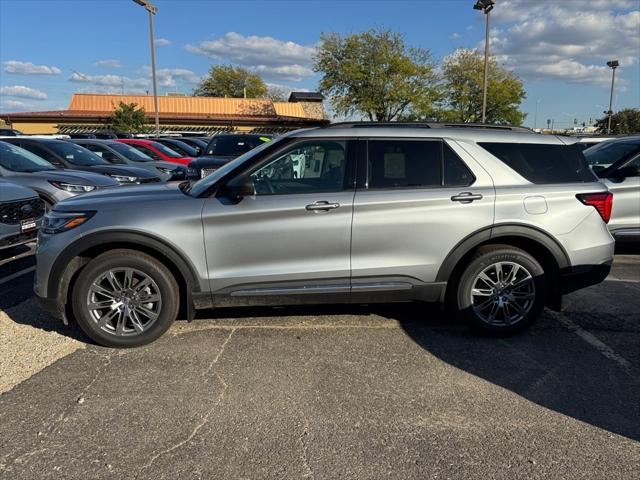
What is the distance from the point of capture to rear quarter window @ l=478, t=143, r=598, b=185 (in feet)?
14.2

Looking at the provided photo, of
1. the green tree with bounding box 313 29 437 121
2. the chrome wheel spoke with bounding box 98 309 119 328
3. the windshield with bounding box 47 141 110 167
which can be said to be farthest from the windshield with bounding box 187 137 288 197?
the green tree with bounding box 313 29 437 121

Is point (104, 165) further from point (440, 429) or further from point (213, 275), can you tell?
point (440, 429)

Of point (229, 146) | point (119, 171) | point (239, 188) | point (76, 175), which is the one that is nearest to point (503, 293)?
point (239, 188)

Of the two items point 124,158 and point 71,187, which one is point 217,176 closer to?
point 71,187

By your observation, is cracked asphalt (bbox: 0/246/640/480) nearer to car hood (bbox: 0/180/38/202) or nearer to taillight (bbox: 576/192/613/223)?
taillight (bbox: 576/192/613/223)

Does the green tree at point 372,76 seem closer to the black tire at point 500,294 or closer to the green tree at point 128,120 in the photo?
the green tree at point 128,120

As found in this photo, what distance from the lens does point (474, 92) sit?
51.8m

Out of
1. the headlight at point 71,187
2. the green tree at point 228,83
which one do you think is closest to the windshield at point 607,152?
the headlight at point 71,187

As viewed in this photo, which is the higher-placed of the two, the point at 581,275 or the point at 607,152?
the point at 607,152

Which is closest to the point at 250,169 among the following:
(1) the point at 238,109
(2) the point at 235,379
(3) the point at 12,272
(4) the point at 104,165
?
(2) the point at 235,379

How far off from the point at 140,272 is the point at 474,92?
174ft

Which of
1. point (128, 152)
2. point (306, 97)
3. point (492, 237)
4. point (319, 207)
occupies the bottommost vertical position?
point (492, 237)

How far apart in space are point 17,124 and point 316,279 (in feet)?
171

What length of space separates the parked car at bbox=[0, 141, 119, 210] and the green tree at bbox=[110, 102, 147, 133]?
3733 cm
